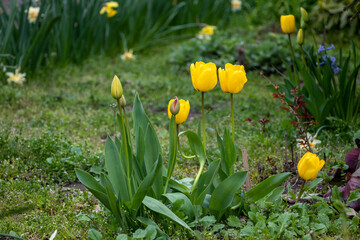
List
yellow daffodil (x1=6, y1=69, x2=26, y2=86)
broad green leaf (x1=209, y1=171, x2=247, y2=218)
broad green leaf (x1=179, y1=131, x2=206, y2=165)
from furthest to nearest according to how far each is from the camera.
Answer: yellow daffodil (x1=6, y1=69, x2=26, y2=86), broad green leaf (x1=179, y1=131, x2=206, y2=165), broad green leaf (x1=209, y1=171, x2=247, y2=218)

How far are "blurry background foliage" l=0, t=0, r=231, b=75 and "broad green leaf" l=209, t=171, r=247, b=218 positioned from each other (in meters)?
3.06

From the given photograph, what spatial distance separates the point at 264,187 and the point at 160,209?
490mm

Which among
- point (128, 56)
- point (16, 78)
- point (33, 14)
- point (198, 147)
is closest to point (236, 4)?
point (128, 56)

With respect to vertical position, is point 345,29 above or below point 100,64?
above

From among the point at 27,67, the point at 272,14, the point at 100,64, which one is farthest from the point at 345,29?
the point at 27,67

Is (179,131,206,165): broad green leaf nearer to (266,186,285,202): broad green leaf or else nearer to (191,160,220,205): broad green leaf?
(191,160,220,205): broad green leaf

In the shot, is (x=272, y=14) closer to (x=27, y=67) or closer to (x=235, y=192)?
(x=27, y=67)

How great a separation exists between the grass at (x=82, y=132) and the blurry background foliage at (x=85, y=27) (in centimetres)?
21

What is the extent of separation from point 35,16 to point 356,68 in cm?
309

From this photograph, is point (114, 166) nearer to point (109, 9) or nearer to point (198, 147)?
point (198, 147)

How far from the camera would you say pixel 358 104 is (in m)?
3.12

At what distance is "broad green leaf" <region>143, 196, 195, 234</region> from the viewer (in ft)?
5.72

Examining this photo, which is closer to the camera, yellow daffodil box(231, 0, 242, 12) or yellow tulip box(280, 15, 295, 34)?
yellow tulip box(280, 15, 295, 34)

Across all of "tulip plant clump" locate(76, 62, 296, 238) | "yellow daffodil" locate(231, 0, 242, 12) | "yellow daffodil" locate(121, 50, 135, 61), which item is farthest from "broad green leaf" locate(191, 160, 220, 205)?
"yellow daffodil" locate(231, 0, 242, 12)
